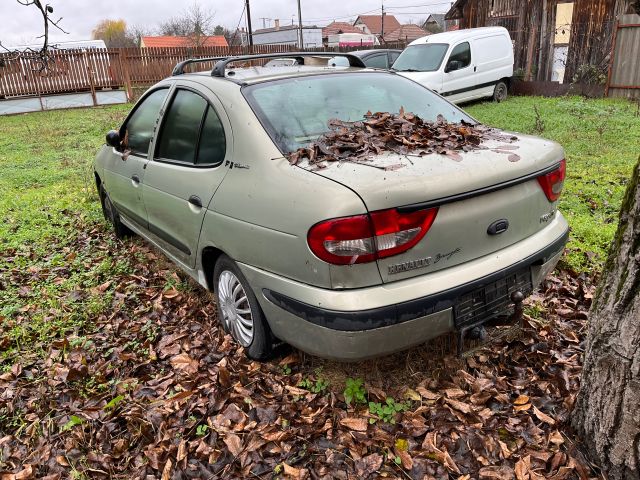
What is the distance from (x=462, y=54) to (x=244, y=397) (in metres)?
11.9

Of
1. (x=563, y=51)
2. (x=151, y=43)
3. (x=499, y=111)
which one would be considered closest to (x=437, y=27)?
(x=151, y=43)

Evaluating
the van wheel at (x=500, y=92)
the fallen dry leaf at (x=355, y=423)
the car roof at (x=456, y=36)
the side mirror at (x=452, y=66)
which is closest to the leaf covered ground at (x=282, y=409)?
the fallen dry leaf at (x=355, y=423)

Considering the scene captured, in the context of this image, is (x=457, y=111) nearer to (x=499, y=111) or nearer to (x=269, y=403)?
(x=269, y=403)

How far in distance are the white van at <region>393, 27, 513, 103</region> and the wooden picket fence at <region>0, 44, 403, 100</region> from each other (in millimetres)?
8211

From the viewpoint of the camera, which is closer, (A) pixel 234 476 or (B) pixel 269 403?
(A) pixel 234 476

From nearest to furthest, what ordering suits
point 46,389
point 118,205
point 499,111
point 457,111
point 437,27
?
point 46,389, point 457,111, point 118,205, point 499,111, point 437,27

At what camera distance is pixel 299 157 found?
→ 8.36 ft

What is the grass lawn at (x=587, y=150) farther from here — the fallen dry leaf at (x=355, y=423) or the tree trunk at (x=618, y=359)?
the fallen dry leaf at (x=355, y=423)

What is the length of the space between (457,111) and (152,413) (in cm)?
272

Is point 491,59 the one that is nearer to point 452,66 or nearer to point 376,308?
point 452,66

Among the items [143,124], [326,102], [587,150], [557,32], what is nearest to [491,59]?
[557,32]

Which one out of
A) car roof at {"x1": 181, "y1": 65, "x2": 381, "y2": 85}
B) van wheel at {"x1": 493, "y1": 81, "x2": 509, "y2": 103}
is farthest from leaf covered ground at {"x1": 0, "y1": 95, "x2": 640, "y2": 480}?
van wheel at {"x1": 493, "y1": 81, "x2": 509, "y2": 103}

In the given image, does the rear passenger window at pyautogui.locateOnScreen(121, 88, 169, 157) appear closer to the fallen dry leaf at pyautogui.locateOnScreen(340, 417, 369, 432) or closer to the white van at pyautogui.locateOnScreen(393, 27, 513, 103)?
the fallen dry leaf at pyautogui.locateOnScreen(340, 417, 369, 432)

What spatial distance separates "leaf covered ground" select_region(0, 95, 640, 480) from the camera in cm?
236
